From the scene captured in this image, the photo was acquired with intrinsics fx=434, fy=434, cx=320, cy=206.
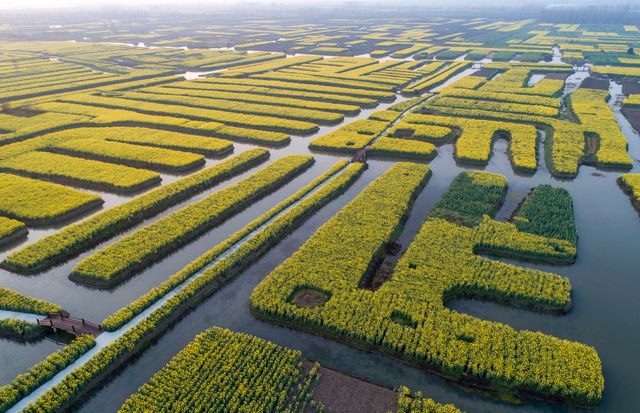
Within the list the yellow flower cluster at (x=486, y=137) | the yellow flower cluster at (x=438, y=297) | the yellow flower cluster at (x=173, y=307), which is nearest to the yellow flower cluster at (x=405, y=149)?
the yellow flower cluster at (x=486, y=137)

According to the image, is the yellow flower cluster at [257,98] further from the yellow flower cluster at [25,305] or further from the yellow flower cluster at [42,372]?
the yellow flower cluster at [42,372]

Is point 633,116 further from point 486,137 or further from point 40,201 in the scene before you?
point 40,201

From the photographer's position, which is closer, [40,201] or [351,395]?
[351,395]

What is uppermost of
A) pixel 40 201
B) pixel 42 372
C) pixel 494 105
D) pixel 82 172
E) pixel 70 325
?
pixel 494 105

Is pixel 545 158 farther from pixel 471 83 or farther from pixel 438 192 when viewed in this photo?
pixel 471 83

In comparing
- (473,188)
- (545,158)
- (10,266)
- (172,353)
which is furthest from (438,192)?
(10,266)

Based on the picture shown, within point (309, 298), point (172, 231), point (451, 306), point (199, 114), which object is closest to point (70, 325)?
point (172, 231)

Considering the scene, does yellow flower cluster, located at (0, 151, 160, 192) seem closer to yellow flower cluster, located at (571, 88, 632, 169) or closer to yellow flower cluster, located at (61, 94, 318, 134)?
yellow flower cluster, located at (61, 94, 318, 134)
